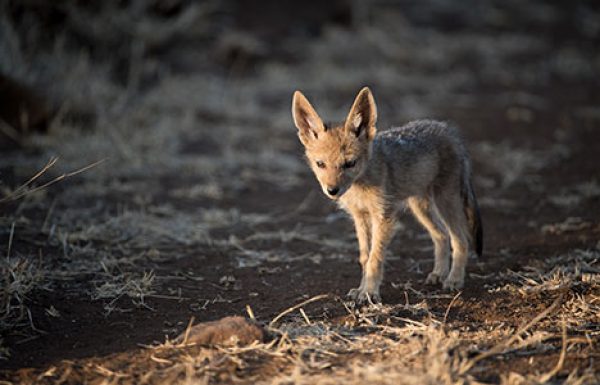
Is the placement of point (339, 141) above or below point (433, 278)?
above

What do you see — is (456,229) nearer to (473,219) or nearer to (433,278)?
(473,219)

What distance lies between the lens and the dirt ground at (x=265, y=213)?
12.8 ft

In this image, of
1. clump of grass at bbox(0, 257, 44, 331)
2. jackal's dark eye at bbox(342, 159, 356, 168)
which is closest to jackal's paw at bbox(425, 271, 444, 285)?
jackal's dark eye at bbox(342, 159, 356, 168)

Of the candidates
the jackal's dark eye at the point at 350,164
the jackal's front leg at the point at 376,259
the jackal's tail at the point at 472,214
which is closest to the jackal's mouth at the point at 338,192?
the jackal's dark eye at the point at 350,164

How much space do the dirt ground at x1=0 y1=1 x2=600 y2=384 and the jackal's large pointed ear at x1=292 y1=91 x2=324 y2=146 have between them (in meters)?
1.14

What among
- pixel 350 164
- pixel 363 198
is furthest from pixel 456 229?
pixel 350 164

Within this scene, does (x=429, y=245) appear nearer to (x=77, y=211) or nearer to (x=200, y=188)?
(x=200, y=188)

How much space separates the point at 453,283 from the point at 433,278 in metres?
0.24

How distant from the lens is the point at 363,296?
16.0 feet

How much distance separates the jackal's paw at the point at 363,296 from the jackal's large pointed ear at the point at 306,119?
1.23 meters

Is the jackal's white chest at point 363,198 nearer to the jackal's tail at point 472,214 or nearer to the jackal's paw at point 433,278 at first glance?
the jackal's paw at point 433,278

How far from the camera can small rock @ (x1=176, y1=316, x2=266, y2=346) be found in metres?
3.96

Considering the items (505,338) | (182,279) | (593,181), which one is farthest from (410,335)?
(593,181)

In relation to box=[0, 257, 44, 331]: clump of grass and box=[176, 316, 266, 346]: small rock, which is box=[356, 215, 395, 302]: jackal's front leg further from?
box=[0, 257, 44, 331]: clump of grass
